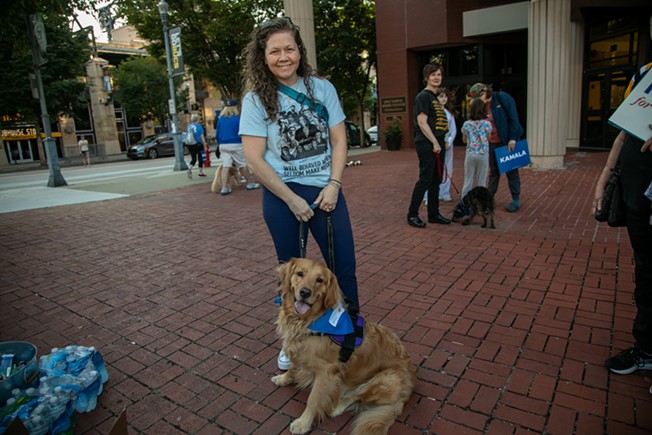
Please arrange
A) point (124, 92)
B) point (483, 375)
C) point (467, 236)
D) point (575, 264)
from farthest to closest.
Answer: point (124, 92) < point (467, 236) < point (575, 264) < point (483, 375)

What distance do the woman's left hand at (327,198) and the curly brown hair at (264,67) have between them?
55cm

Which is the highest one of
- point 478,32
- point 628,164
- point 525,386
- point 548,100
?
point 478,32

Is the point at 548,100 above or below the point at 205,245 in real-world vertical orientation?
above

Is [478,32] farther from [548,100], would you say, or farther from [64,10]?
[64,10]

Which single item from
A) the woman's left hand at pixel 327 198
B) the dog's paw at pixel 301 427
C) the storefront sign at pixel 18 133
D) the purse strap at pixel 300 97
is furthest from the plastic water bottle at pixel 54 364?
the storefront sign at pixel 18 133

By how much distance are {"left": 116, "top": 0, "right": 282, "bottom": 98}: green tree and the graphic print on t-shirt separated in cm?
2002

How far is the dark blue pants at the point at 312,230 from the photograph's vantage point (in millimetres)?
2777

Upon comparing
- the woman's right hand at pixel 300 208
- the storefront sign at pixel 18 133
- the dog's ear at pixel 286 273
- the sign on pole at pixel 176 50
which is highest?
the sign on pole at pixel 176 50

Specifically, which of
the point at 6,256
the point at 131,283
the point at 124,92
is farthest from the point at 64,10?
the point at 124,92

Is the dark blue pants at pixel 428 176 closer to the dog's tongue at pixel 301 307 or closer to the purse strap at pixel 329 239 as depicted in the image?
the purse strap at pixel 329 239

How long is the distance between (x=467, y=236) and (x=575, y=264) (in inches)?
58.7

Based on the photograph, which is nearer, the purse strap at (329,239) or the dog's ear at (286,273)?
the dog's ear at (286,273)

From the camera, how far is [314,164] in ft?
9.00

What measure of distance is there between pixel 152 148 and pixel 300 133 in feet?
102
